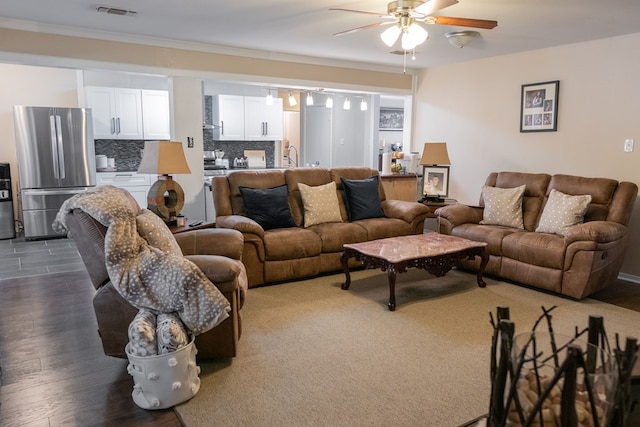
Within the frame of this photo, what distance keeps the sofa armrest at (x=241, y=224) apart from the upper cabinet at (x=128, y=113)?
3.45 metres

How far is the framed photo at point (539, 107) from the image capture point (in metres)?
5.05

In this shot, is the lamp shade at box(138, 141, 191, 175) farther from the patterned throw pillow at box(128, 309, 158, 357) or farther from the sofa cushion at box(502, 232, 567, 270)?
the sofa cushion at box(502, 232, 567, 270)

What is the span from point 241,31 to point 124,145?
3672 mm

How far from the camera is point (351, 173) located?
5277 millimetres

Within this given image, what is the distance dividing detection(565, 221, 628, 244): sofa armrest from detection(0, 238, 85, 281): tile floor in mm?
4666

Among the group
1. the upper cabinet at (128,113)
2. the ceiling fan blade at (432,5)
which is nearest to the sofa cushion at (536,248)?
the ceiling fan blade at (432,5)

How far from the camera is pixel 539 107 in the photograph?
5191 millimetres

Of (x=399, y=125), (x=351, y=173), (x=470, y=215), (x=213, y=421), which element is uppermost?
(x=399, y=125)

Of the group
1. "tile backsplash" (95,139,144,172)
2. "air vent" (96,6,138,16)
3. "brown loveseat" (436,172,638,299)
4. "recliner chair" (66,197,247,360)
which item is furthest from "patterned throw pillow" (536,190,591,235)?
"tile backsplash" (95,139,144,172)

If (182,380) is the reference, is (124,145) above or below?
above

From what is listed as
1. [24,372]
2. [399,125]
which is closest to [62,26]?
[24,372]

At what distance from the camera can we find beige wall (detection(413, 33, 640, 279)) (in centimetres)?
451

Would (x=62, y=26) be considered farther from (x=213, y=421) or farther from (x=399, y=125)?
(x=399, y=125)

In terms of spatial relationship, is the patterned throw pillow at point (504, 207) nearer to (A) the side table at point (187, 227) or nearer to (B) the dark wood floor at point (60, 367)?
(B) the dark wood floor at point (60, 367)
